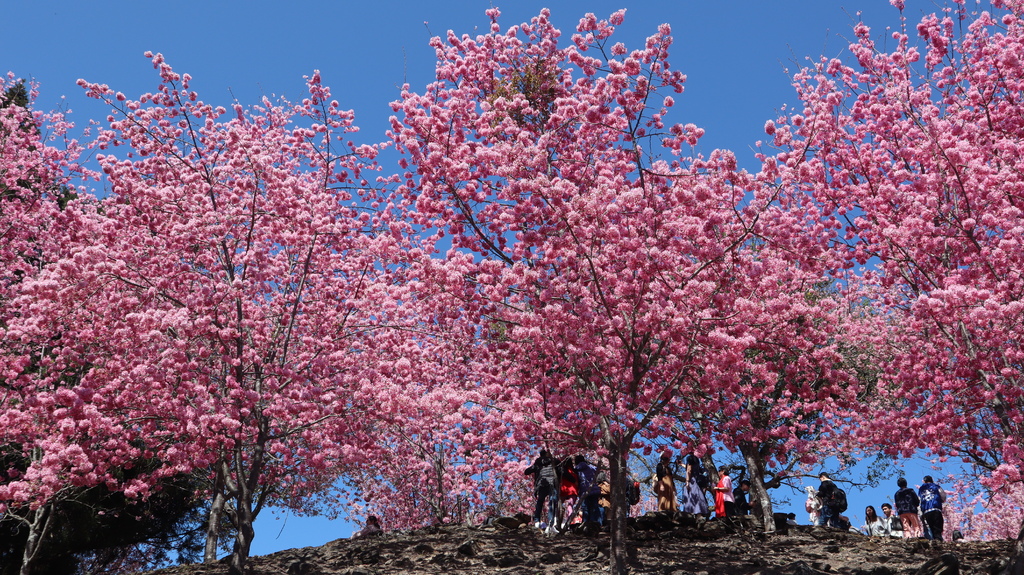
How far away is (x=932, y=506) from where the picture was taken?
15312 millimetres

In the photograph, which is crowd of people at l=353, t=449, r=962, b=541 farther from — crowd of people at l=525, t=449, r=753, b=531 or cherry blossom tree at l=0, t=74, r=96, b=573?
cherry blossom tree at l=0, t=74, r=96, b=573

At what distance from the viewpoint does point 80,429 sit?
10.7 m

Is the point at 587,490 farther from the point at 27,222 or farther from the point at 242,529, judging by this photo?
the point at 27,222

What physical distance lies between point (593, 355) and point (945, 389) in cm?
690

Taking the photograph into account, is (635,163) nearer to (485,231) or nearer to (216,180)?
(485,231)

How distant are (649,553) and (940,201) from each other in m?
7.34

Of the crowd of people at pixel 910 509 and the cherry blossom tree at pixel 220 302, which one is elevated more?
the cherry blossom tree at pixel 220 302

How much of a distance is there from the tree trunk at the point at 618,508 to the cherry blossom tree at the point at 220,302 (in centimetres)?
452

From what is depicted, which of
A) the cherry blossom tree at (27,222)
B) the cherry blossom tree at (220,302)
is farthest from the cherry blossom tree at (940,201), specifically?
the cherry blossom tree at (27,222)

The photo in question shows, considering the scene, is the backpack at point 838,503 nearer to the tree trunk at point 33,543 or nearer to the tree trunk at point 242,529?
the tree trunk at point 242,529

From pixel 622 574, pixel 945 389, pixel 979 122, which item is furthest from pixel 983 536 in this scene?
pixel 622 574

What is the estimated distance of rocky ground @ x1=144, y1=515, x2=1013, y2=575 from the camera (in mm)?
10492

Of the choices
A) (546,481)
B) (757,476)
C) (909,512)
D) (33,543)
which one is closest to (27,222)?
(33,543)

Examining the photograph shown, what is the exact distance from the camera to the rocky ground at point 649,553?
1049 centimetres
